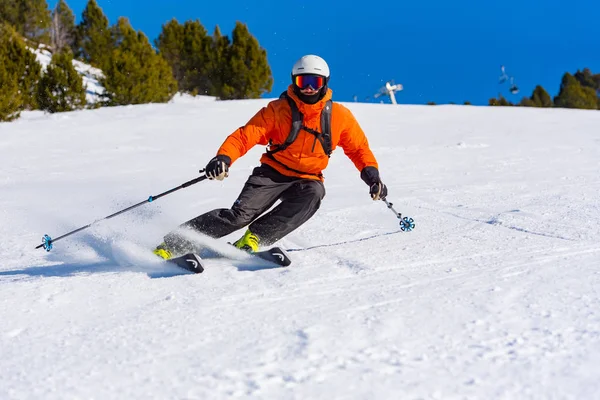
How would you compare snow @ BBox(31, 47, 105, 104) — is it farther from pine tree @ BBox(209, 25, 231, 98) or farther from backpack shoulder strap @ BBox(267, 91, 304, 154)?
backpack shoulder strap @ BBox(267, 91, 304, 154)

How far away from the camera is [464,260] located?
395 cm

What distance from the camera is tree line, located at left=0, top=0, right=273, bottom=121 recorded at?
28016mm

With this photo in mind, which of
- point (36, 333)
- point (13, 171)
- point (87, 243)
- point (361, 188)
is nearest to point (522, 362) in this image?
point (36, 333)

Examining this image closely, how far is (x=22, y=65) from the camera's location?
1093 inches

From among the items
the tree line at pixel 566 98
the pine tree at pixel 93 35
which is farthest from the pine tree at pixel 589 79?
the pine tree at pixel 93 35

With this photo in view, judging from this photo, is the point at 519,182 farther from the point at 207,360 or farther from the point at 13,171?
the point at 13,171

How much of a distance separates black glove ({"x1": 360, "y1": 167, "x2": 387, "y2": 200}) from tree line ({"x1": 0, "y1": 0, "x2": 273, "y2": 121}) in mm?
21527

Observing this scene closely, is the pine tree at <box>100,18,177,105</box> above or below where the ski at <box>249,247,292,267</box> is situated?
above

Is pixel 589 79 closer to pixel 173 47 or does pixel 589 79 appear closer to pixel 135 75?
pixel 173 47

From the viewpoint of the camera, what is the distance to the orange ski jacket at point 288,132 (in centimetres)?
442

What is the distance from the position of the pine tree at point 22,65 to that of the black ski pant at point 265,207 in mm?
25519

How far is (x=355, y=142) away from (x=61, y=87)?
2655cm

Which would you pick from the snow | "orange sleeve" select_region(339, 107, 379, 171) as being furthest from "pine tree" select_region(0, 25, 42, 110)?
"orange sleeve" select_region(339, 107, 379, 171)

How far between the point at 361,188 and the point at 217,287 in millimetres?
4914
